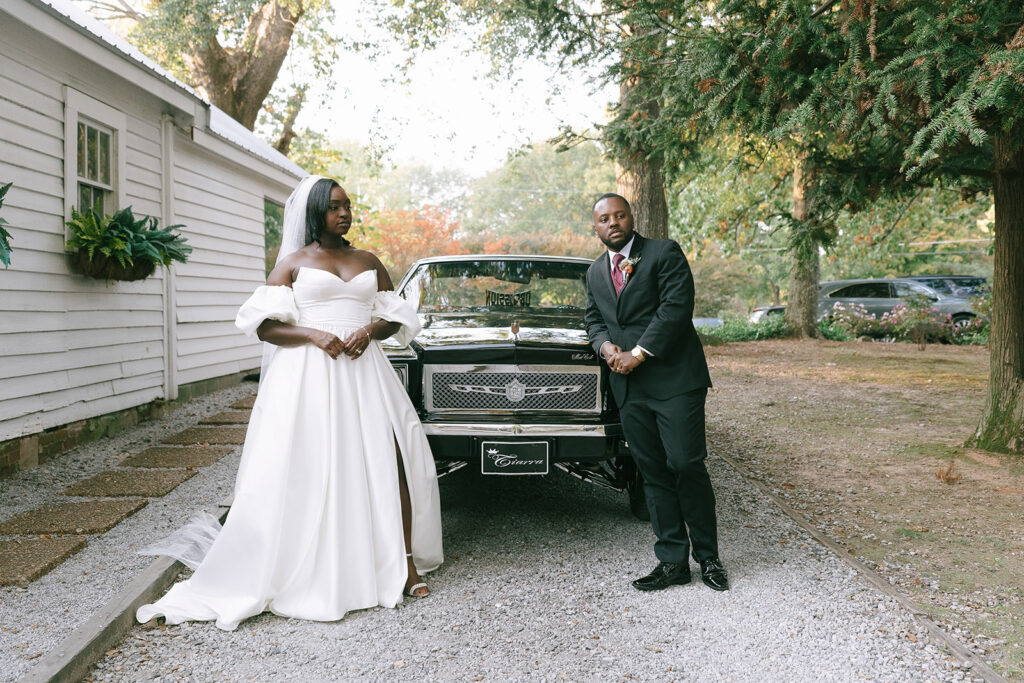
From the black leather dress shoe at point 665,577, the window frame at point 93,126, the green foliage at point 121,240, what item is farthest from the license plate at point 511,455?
the window frame at point 93,126

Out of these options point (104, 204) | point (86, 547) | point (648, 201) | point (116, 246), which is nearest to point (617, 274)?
point (86, 547)

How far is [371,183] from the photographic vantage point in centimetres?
8144

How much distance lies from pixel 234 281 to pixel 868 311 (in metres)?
16.4

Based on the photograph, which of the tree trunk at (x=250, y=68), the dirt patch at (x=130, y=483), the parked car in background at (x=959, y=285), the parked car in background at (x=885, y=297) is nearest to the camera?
the dirt patch at (x=130, y=483)

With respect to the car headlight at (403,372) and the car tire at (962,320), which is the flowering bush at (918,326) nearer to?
the car tire at (962,320)

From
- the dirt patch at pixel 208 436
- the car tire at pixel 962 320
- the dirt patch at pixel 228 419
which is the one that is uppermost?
the car tire at pixel 962 320

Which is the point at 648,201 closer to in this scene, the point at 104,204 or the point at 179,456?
the point at 104,204

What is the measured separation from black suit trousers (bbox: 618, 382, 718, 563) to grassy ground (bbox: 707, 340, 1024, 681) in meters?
1.12

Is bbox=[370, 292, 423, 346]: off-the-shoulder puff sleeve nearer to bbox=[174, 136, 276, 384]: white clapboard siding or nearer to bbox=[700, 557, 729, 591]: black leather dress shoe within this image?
bbox=[700, 557, 729, 591]: black leather dress shoe

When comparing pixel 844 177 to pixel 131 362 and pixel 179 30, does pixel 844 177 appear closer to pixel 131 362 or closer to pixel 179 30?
pixel 131 362

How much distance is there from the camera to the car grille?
15.1 feet

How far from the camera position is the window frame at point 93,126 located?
6918 mm

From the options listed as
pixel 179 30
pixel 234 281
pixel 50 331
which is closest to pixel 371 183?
pixel 179 30

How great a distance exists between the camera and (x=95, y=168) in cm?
759
